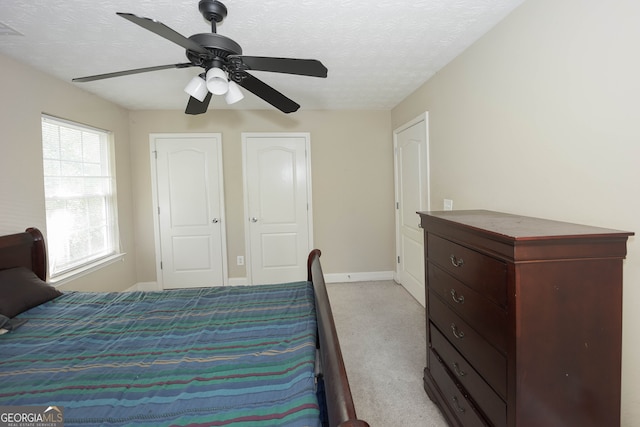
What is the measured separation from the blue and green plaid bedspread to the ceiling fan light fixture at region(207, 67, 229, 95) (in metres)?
1.27

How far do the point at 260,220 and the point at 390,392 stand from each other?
263cm

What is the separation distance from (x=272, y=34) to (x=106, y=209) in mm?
2899

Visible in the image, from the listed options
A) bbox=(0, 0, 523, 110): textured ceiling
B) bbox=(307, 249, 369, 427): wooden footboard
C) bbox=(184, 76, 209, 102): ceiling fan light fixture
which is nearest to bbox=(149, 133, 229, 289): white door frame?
bbox=(0, 0, 523, 110): textured ceiling

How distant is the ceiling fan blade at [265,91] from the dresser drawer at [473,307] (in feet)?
4.74

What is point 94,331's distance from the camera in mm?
1477

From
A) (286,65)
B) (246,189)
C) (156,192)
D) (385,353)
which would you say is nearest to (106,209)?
(156,192)

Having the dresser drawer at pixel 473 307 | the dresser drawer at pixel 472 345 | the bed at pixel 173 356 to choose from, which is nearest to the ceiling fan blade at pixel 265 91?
the bed at pixel 173 356

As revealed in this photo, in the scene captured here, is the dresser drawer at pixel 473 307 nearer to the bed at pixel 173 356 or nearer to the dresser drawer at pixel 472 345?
the dresser drawer at pixel 472 345

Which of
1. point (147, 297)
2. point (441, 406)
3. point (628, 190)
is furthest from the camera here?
point (147, 297)

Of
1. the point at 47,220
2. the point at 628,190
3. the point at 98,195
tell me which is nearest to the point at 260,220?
the point at 98,195

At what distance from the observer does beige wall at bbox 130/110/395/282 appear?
3721mm

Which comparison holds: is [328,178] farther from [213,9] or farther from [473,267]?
[473,267]

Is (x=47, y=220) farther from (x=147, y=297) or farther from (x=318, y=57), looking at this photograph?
(x=318, y=57)

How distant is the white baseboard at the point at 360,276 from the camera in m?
4.01
